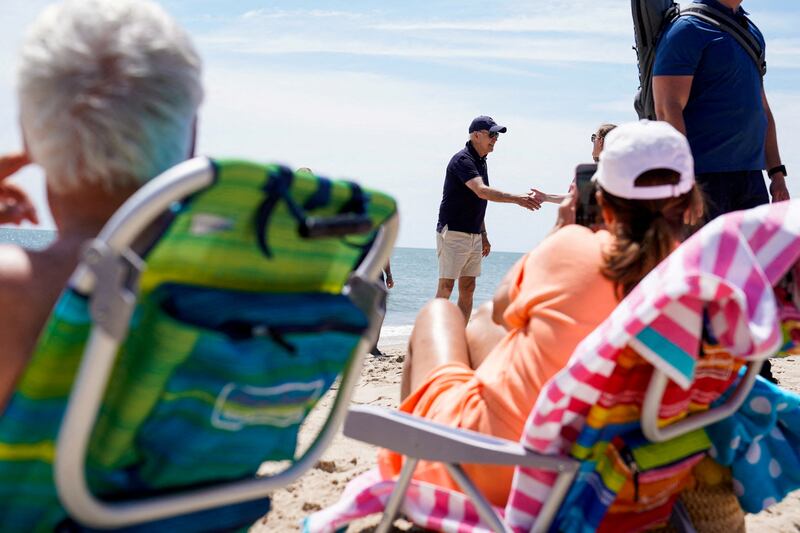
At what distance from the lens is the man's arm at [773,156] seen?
4578mm

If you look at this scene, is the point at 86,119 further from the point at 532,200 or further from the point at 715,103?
the point at 532,200

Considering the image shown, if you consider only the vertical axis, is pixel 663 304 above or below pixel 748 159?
above

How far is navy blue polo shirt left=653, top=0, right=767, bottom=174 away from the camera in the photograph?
163 inches

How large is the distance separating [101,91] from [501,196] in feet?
19.6

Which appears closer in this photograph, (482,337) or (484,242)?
(482,337)

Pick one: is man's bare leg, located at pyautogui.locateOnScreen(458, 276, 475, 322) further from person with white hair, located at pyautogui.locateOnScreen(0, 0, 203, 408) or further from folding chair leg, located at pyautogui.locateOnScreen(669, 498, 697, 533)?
person with white hair, located at pyautogui.locateOnScreen(0, 0, 203, 408)

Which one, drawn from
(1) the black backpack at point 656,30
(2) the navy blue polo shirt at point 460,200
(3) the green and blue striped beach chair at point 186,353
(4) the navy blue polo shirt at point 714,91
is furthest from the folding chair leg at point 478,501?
(2) the navy blue polo shirt at point 460,200

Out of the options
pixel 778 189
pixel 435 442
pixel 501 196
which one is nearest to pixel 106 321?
pixel 435 442

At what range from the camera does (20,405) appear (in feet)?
4.56

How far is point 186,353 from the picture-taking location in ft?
4.77

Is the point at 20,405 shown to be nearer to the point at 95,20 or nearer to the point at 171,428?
the point at 171,428

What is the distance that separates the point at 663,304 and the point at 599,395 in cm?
30

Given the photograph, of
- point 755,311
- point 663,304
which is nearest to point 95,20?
point 663,304

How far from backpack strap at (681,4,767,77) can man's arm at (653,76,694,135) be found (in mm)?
274
